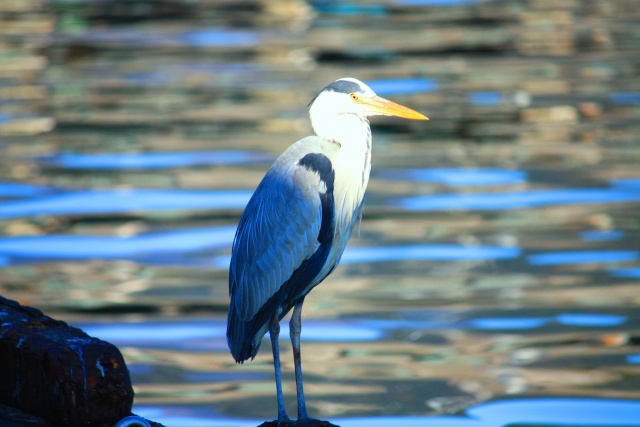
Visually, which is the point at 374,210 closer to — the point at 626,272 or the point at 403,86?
the point at 626,272

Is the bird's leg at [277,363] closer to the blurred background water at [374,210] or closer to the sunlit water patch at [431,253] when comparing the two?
the blurred background water at [374,210]

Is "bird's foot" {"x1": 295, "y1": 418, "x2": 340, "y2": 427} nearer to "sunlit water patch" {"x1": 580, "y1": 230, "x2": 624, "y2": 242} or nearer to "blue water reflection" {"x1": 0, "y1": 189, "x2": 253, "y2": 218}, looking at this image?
"sunlit water patch" {"x1": 580, "y1": 230, "x2": 624, "y2": 242}

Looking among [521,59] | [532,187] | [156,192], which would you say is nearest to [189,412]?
[156,192]

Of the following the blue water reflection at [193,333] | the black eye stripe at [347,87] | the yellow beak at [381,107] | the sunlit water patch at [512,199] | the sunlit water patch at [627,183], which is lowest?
the blue water reflection at [193,333]

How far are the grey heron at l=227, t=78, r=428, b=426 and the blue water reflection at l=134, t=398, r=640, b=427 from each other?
1.98 meters

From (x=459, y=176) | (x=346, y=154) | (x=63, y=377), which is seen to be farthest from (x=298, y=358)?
(x=459, y=176)

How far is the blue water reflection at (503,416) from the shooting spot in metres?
6.27

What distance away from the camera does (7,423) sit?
3779mm

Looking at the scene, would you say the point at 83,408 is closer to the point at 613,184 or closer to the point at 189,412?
the point at 189,412

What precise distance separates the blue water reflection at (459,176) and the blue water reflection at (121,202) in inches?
60.1

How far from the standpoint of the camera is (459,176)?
411 inches

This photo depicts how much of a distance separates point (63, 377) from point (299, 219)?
1.09m

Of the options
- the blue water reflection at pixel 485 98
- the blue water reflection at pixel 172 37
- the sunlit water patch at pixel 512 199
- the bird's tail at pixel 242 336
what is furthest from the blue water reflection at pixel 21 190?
the blue water reflection at pixel 172 37

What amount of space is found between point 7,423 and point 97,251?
511cm
